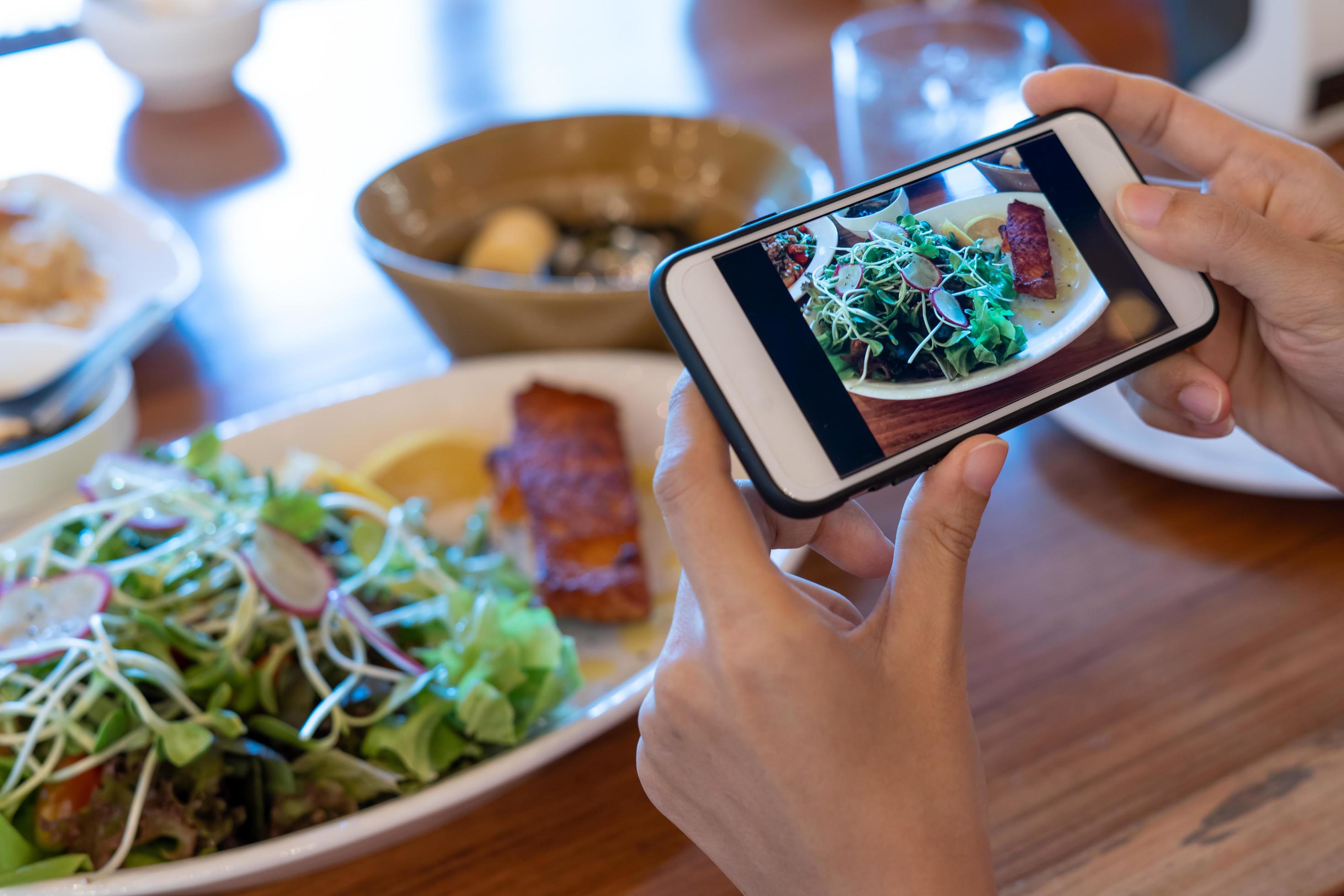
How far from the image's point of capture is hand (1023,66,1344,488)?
0.63 meters

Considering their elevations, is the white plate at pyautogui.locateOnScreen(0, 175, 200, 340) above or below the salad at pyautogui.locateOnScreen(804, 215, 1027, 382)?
below

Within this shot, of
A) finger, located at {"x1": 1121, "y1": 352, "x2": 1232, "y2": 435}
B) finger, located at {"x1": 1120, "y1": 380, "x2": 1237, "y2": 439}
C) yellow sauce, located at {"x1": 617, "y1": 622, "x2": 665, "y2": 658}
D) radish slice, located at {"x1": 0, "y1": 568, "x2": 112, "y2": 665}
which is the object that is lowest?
yellow sauce, located at {"x1": 617, "y1": 622, "x2": 665, "y2": 658}

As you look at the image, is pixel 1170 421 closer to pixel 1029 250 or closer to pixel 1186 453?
pixel 1186 453

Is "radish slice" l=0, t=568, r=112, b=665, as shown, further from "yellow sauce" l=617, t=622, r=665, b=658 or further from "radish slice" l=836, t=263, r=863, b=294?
"radish slice" l=836, t=263, r=863, b=294

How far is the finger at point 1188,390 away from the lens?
73cm

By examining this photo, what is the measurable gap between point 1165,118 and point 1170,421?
23 centimetres

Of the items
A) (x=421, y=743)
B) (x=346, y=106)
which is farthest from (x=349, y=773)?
(x=346, y=106)

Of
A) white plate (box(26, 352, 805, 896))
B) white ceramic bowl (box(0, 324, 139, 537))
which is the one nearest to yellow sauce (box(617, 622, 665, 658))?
white plate (box(26, 352, 805, 896))

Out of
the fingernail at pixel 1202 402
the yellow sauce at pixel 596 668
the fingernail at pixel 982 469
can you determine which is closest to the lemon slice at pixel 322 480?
the yellow sauce at pixel 596 668

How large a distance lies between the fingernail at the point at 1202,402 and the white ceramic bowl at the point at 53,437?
92 cm

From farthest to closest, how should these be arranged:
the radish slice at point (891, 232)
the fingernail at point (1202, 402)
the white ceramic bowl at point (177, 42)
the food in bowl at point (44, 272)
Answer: the white ceramic bowl at point (177, 42), the food in bowl at point (44, 272), the fingernail at point (1202, 402), the radish slice at point (891, 232)

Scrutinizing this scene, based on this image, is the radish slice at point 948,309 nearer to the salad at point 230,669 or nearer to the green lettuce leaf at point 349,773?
the salad at point 230,669

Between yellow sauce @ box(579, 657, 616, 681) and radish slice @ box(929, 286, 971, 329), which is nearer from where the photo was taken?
radish slice @ box(929, 286, 971, 329)

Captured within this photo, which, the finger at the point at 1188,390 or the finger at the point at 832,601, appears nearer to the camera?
the finger at the point at 832,601
